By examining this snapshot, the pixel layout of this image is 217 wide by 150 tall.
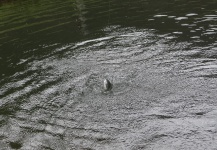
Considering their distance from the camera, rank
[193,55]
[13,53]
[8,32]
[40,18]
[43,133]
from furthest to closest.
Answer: [40,18]
[8,32]
[13,53]
[193,55]
[43,133]

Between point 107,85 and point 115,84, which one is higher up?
point 107,85

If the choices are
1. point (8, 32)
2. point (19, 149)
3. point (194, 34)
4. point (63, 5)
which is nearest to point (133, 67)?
point (194, 34)

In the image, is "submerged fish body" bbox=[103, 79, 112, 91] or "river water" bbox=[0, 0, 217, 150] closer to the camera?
"river water" bbox=[0, 0, 217, 150]

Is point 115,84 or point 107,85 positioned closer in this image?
point 107,85

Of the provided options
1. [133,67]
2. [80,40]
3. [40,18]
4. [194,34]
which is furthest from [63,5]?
[133,67]

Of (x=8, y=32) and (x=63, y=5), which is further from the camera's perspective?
(x=63, y=5)

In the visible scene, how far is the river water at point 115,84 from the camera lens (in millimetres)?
8867

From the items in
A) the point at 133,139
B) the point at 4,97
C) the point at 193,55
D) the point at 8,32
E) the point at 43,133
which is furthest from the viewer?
the point at 8,32

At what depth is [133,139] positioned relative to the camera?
8.55 m

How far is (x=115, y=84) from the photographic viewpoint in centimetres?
1202

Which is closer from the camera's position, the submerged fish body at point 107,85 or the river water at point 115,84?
the river water at point 115,84

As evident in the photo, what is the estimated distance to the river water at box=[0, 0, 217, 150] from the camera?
8867mm

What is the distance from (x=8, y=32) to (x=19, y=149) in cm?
1695

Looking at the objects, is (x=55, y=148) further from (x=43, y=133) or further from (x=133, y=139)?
(x=133, y=139)
